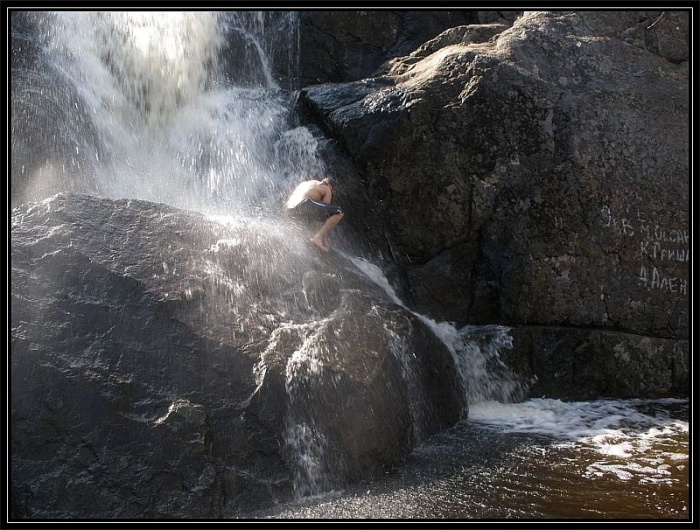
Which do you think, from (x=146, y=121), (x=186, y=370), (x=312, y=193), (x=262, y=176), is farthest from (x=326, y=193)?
(x=146, y=121)

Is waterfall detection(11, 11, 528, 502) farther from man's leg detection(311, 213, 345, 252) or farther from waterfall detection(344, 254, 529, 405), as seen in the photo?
man's leg detection(311, 213, 345, 252)

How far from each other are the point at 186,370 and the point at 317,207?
233 cm

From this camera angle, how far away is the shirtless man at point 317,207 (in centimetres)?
577

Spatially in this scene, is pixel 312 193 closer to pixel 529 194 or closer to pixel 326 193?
pixel 326 193

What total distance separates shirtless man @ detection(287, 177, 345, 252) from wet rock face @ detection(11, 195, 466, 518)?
641 millimetres

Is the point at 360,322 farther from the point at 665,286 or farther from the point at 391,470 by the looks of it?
the point at 665,286

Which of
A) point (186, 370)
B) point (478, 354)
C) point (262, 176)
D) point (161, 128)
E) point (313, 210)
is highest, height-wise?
point (161, 128)

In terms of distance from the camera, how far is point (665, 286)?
21.1 feet

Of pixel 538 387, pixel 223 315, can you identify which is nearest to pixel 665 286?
pixel 538 387

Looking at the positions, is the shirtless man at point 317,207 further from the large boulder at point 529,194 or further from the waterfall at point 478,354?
the large boulder at point 529,194

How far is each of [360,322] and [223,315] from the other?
105cm

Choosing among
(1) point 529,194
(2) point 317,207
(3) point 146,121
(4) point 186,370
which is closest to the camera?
(4) point 186,370

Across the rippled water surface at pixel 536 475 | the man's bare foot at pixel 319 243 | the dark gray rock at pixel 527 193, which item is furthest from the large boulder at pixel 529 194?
the rippled water surface at pixel 536 475

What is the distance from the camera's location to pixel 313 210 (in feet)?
19.4
